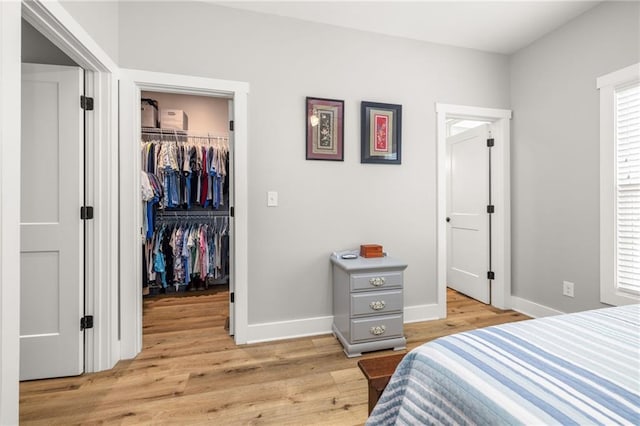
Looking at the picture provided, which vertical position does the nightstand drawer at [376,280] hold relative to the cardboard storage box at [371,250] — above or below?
below

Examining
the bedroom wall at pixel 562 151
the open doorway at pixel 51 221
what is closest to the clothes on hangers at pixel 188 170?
the open doorway at pixel 51 221

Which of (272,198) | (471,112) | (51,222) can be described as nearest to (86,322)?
(51,222)

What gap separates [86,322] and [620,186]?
391 cm

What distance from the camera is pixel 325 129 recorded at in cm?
244

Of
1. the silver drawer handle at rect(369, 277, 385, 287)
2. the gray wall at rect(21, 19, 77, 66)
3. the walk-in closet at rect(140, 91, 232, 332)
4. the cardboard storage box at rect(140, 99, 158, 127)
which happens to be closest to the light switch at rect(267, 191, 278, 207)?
the silver drawer handle at rect(369, 277, 385, 287)

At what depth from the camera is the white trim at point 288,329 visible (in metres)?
2.31

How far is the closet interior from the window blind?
3.59 meters

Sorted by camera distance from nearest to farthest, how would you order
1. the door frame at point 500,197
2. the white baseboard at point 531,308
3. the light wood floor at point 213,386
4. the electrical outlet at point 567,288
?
the light wood floor at point 213,386
the electrical outlet at point 567,288
the white baseboard at point 531,308
the door frame at point 500,197

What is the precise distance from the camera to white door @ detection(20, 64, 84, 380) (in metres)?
1.76

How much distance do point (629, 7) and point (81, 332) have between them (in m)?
4.39

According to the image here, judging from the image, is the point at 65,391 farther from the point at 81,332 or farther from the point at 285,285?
the point at 285,285

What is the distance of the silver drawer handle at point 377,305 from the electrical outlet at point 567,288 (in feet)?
5.65

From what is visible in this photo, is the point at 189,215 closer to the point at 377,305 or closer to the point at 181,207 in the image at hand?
the point at 181,207

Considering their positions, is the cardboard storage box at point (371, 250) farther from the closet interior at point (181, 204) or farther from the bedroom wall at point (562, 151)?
the closet interior at point (181, 204)
